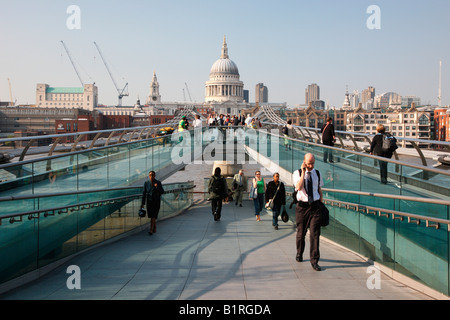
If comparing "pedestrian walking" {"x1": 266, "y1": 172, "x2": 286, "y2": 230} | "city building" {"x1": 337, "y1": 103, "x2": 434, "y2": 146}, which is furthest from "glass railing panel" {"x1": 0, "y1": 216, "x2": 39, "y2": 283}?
"city building" {"x1": 337, "y1": 103, "x2": 434, "y2": 146}

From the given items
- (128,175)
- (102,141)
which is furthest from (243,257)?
(102,141)

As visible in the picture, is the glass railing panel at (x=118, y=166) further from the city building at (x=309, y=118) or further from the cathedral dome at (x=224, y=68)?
the cathedral dome at (x=224, y=68)

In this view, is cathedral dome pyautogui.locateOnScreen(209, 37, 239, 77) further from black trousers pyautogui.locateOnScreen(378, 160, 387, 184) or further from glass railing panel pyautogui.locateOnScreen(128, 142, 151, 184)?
black trousers pyautogui.locateOnScreen(378, 160, 387, 184)

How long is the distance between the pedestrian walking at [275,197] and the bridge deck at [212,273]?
2.74 feet

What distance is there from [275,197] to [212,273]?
4339 millimetres

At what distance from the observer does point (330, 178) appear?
9.10 m

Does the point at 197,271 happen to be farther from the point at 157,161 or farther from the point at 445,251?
the point at 157,161

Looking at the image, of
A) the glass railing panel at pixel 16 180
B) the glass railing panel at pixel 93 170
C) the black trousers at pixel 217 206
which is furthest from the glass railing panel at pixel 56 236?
the black trousers at pixel 217 206

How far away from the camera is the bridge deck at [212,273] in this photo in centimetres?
553

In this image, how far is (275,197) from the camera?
1062cm

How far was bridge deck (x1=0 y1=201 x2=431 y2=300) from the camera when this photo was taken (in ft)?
18.1

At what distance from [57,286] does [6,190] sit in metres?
1.33

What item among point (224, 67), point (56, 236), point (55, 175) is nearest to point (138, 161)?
point (55, 175)

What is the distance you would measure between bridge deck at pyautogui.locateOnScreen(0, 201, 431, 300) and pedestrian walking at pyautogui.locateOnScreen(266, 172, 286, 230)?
83 centimetres
